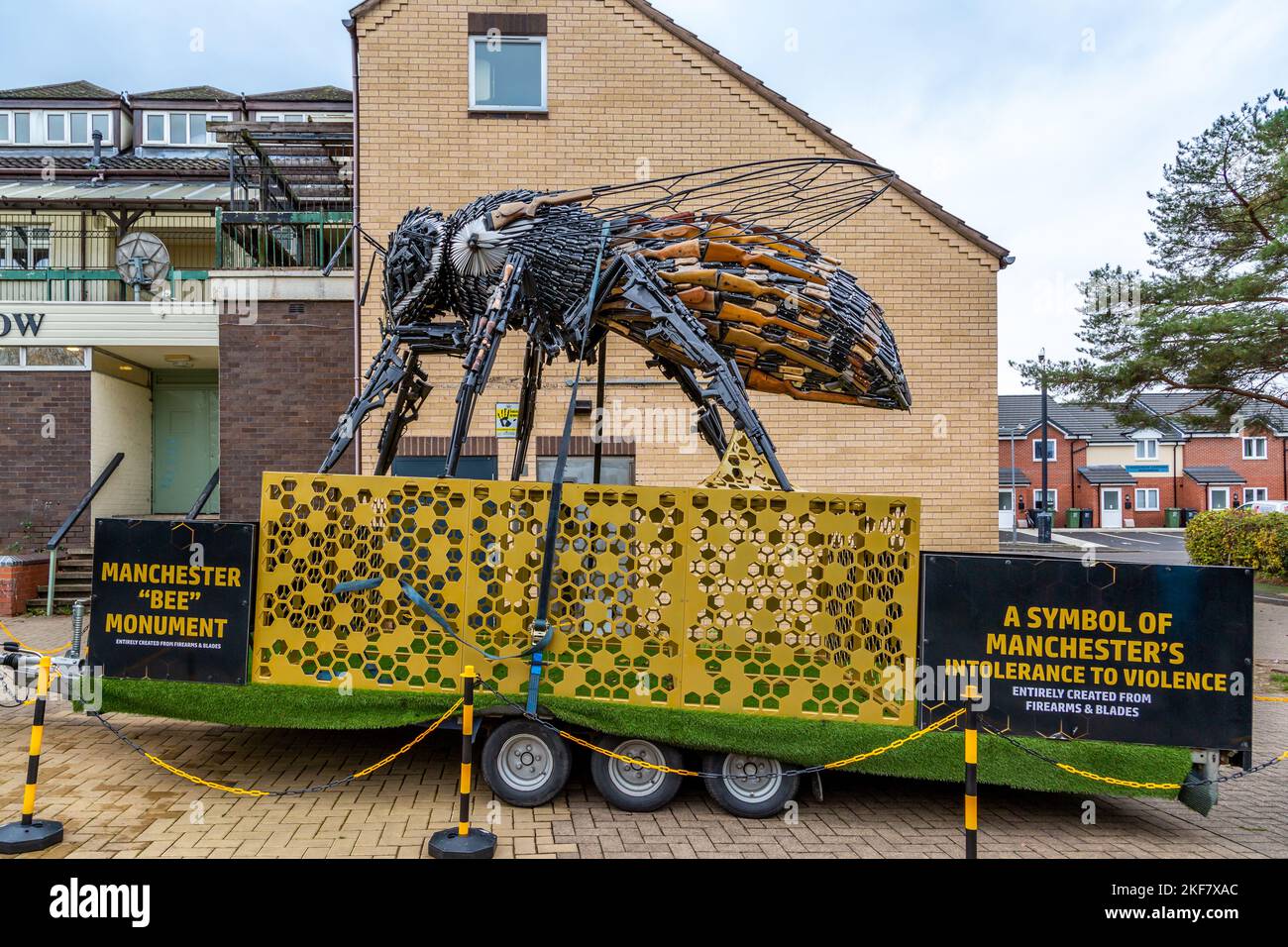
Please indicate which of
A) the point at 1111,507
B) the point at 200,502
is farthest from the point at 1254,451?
the point at 200,502

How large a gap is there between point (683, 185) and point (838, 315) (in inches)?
181

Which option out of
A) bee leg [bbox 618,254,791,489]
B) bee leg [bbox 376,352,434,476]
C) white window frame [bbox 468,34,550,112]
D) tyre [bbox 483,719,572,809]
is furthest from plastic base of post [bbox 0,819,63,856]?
white window frame [bbox 468,34,550,112]

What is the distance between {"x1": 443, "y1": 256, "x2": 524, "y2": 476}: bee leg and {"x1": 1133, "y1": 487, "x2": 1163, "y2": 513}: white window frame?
44.9 metres

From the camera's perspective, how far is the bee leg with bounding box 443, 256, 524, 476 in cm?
552

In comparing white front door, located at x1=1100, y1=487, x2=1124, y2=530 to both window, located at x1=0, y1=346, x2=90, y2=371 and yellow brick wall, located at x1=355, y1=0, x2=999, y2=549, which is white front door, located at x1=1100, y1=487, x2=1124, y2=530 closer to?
yellow brick wall, located at x1=355, y1=0, x2=999, y2=549

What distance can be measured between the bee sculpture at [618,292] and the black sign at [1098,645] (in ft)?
7.52

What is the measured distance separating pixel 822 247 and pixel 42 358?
42.1ft

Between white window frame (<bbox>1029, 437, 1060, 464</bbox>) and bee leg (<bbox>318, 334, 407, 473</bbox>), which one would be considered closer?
bee leg (<bbox>318, 334, 407, 473</bbox>)

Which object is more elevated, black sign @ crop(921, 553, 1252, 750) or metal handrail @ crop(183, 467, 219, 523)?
metal handrail @ crop(183, 467, 219, 523)

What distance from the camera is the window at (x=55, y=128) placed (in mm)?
18828

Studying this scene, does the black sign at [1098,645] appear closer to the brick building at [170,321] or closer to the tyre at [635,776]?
the tyre at [635,776]

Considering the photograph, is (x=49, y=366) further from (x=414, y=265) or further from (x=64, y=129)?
(x=414, y=265)

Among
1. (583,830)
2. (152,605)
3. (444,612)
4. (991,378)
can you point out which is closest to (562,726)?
(583,830)

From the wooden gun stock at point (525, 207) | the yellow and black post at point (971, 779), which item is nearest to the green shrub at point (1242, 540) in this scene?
the yellow and black post at point (971, 779)
